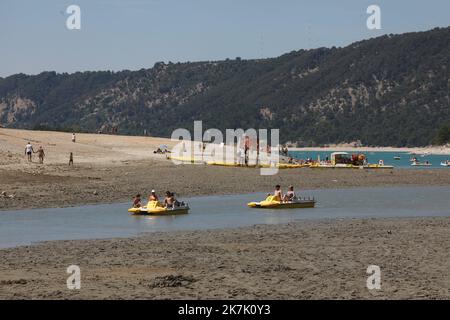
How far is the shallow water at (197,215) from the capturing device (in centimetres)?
2761

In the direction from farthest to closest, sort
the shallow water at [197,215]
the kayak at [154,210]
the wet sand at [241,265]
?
the kayak at [154,210], the shallow water at [197,215], the wet sand at [241,265]

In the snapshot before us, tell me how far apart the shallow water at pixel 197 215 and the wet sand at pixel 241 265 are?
2.18 meters

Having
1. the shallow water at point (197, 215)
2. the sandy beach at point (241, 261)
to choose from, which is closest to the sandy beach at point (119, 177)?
the sandy beach at point (241, 261)

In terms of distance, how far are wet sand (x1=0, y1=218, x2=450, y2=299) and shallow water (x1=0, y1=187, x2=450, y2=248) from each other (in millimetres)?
2179

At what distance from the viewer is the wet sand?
1647 centimetres

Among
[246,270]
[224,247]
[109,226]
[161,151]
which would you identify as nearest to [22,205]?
[109,226]

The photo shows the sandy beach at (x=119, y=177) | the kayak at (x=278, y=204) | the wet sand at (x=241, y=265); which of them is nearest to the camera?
the wet sand at (x=241, y=265)

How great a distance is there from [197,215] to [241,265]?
1453cm

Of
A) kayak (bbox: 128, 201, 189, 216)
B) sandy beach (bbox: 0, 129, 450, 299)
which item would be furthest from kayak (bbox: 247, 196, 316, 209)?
sandy beach (bbox: 0, 129, 450, 299)

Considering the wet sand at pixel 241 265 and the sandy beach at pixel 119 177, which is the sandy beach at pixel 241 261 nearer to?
the wet sand at pixel 241 265

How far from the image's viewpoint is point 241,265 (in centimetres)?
1973

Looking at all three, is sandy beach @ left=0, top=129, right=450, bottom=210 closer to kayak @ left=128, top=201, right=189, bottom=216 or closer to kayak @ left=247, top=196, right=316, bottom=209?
kayak @ left=128, top=201, right=189, bottom=216

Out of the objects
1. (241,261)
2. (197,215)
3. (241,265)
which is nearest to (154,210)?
(197,215)

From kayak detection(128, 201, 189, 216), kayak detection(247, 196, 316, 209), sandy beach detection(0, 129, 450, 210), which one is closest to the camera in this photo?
kayak detection(128, 201, 189, 216)
